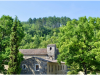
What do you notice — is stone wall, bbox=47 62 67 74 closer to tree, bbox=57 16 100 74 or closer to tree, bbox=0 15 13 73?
tree, bbox=57 16 100 74

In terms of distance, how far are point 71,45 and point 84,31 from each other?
3.44m

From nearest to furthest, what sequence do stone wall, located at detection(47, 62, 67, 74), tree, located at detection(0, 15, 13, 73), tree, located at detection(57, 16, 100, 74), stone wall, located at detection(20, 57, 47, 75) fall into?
tree, located at detection(57, 16, 100, 74)
tree, located at detection(0, 15, 13, 73)
stone wall, located at detection(20, 57, 47, 75)
stone wall, located at detection(47, 62, 67, 74)

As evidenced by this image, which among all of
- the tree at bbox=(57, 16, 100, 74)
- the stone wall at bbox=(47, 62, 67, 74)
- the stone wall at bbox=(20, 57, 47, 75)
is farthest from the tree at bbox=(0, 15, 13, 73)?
the tree at bbox=(57, 16, 100, 74)

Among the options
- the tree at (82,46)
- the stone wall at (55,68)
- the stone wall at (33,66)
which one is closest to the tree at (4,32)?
the stone wall at (33,66)

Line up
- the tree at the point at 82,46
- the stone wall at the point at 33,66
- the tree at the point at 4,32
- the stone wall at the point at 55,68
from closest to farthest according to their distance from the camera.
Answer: the tree at the point at 82,46 < the tree at the point at 4,32 < the stone wall at the point at 33,66 < the stone wall at the point at 55,68

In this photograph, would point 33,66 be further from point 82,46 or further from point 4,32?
point 82,46

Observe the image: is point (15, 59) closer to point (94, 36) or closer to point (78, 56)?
point (78, 56)

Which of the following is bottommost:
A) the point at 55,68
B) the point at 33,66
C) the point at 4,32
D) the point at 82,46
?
the point at 55,68

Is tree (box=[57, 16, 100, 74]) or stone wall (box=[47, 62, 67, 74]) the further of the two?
stone wall (box=[47, 62, 67, 74])

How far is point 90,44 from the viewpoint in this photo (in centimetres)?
2162

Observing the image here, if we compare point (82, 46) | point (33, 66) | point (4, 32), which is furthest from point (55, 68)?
point (4, 32)

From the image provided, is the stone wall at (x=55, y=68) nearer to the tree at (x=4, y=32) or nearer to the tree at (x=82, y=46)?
the tree at (x=82, y=46)

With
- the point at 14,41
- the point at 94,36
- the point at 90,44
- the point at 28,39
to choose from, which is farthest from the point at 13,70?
the point at 28,39

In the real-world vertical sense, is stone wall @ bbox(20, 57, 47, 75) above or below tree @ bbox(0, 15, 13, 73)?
below
